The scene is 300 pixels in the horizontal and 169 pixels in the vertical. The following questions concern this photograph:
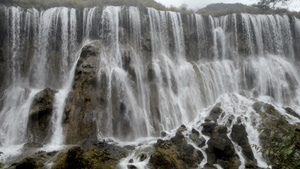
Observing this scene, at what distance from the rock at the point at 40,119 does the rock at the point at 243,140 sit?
12.3m

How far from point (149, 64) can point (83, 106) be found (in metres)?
8.16

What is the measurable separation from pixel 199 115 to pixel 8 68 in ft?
57.0

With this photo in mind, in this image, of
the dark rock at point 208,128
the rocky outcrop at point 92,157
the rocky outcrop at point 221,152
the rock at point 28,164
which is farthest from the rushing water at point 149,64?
the rock at point 28,164

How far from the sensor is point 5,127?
48.4 ft

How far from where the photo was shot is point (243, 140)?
42.6 ft

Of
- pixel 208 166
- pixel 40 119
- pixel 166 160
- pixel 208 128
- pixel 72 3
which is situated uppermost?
pixel 72 3

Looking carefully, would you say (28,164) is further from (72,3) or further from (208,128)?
(72,3)

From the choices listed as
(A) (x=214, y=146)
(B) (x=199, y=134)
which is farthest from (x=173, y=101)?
(A) (x=214, y=146)

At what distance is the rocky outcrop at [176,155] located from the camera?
10320 mm

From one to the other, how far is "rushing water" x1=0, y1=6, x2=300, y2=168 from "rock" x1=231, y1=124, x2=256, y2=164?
105 centimetres

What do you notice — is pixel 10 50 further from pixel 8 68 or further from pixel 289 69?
pixel 289 69

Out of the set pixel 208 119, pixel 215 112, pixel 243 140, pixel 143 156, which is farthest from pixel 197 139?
pixel 215 112

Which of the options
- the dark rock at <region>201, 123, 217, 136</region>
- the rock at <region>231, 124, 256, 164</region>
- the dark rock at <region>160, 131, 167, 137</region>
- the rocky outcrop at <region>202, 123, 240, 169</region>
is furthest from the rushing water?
the rocky outcrop at <region>202, 123, 240, 169</region>

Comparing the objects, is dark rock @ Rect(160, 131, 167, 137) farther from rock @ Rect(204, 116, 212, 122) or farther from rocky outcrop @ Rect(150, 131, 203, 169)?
rock @ Rect(204, 116, 212, 122)
